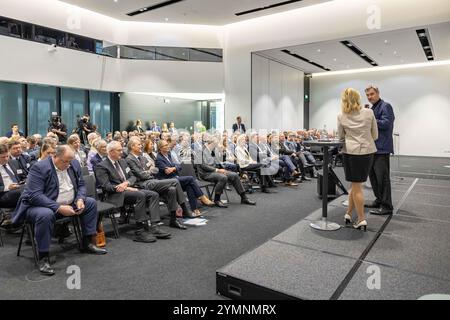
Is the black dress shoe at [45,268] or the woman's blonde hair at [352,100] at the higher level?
the woman's blonde hair at [352,100]

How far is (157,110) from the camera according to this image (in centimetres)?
1311

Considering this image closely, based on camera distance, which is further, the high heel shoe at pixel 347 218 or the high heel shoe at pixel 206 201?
the high heel shoe at pixel 206 201

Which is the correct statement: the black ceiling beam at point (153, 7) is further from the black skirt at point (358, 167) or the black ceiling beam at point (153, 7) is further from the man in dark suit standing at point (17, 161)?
the black skirt at point (358, 167)

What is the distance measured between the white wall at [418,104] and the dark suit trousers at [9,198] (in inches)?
560

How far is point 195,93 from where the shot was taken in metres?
12.1

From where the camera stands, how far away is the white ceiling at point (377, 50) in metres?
8.98

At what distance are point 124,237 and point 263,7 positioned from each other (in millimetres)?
7783

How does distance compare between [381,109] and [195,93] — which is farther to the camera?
[195,93]

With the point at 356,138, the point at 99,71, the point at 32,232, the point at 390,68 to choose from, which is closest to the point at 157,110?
the point at 99,71

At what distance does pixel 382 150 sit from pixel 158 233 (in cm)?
282

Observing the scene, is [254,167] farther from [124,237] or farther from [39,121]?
[39,121]

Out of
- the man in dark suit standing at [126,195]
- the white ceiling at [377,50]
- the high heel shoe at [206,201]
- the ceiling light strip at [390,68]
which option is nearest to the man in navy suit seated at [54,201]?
the man in dark suit standing at [126,195]
